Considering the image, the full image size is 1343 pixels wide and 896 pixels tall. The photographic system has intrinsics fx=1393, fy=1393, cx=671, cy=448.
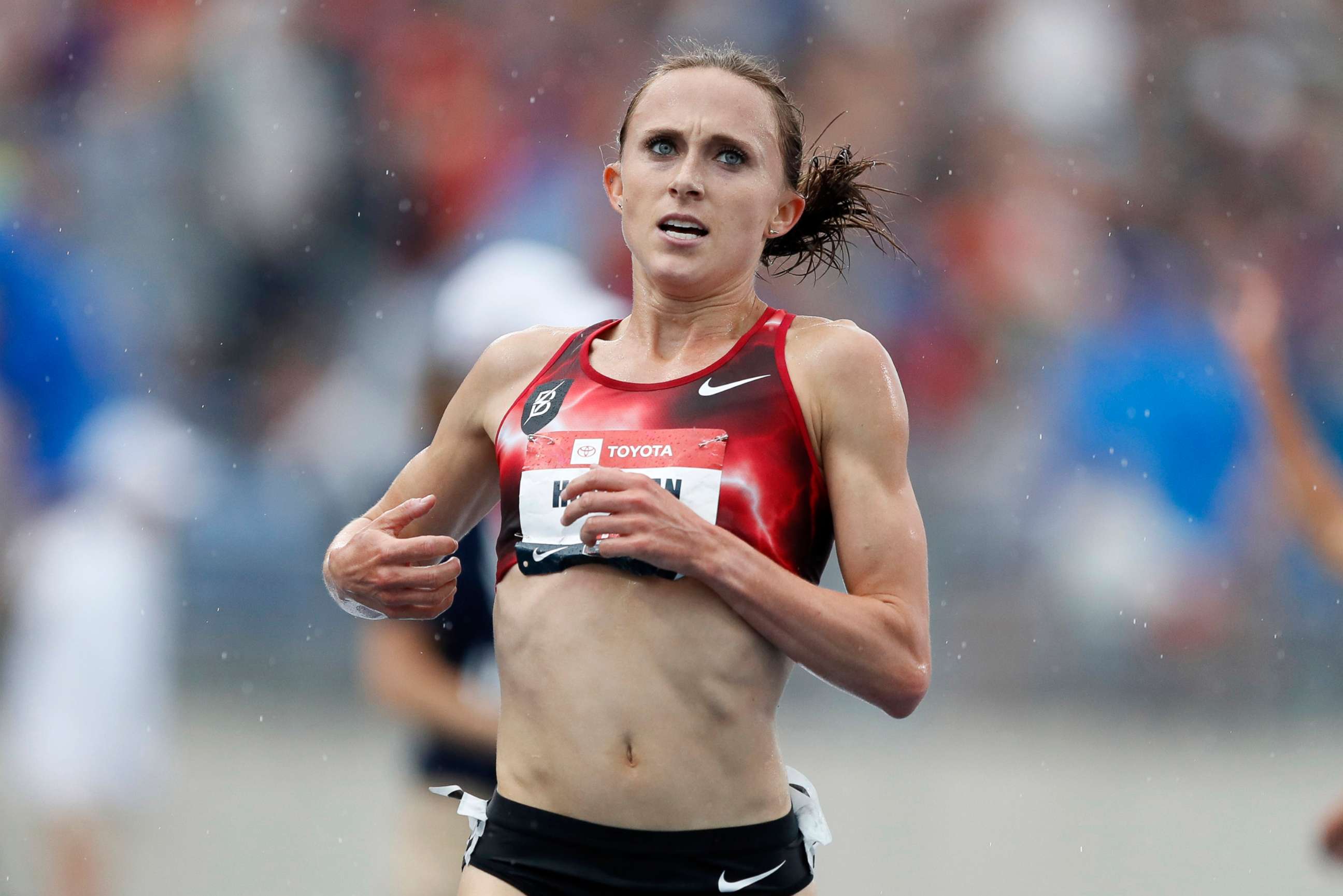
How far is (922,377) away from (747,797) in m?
4.22

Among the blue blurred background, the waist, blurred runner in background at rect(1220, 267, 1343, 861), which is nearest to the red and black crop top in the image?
the waist

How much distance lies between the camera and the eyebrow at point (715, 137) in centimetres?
201

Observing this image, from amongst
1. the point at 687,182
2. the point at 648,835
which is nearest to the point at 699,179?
the point at 687,182

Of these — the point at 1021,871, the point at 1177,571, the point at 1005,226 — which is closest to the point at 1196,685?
the point at 1177,571

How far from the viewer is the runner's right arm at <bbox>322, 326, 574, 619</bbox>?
198cm

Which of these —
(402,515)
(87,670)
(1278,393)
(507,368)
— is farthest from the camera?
(1278,393)

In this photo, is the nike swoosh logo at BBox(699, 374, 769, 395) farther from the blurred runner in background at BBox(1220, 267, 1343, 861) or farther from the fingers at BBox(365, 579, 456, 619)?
the blurred runner in background at BBox(1220, 267, 1343, 861)

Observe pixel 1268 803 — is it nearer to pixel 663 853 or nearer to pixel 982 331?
pixel 982 331

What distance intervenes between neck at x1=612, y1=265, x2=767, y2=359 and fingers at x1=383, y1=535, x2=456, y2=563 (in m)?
0.42

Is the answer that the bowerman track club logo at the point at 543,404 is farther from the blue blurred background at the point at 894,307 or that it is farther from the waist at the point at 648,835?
the blue blurred background at the point at 894,307

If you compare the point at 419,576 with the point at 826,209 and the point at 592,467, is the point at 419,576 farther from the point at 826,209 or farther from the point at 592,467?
the point at 826,209

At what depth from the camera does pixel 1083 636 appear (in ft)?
18.8

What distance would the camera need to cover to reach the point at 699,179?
198 cm

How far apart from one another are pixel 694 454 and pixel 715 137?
1.59 feet
